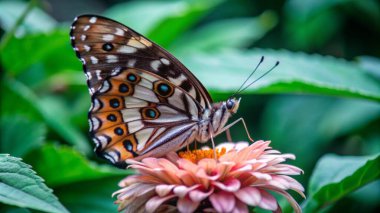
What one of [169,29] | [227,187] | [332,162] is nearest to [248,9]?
[169,29]

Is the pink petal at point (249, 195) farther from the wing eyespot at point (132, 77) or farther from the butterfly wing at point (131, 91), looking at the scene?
the wing eyespot at point (132, 77)

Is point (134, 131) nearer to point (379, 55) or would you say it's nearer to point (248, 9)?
point (379, 55)

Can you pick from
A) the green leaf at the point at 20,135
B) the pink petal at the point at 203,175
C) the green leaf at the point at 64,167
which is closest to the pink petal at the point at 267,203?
the pink petal at the point at 203,175

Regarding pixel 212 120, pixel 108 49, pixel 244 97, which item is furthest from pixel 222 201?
pixel 244 97

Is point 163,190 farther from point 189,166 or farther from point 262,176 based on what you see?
point 262,176

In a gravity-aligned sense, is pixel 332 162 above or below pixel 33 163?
below

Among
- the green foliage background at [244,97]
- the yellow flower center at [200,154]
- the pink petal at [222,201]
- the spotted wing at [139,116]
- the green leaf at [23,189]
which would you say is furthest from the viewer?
the green foliage background at [244,97]

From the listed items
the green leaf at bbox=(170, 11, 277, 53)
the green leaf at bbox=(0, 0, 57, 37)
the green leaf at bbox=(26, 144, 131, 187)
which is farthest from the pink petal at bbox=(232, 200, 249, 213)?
the green leaf at bbox=(170, 11, 277, 53)

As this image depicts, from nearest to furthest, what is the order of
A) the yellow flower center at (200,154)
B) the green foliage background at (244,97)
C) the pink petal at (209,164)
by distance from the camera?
1. the pink petal at (209,164)
2. the yellow flower center at (200,154)
3. the green foliage background at (244,97)
